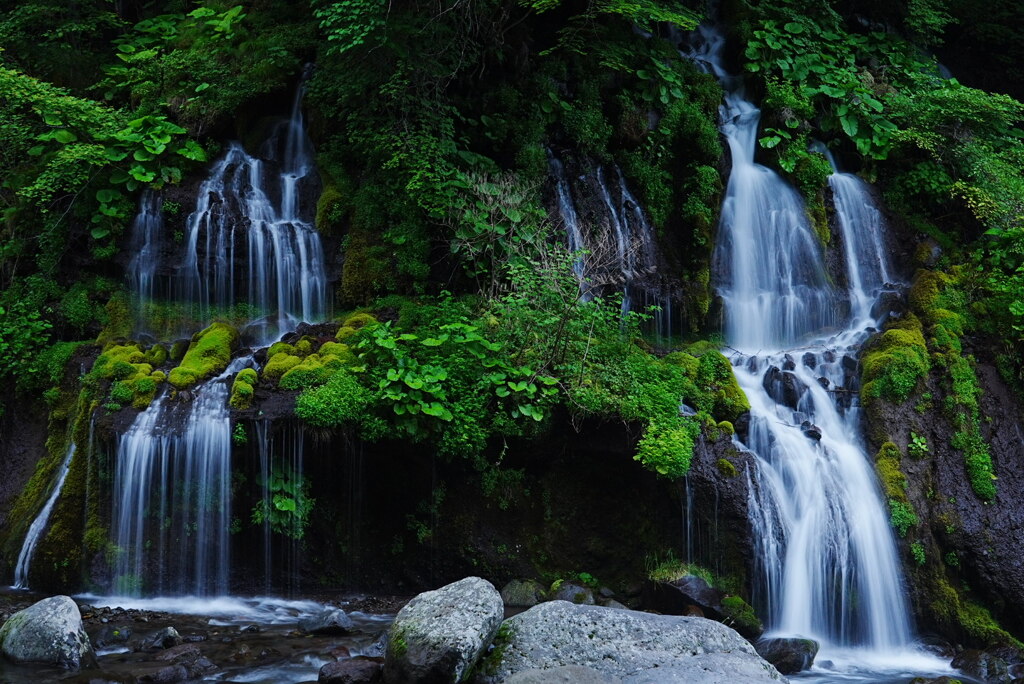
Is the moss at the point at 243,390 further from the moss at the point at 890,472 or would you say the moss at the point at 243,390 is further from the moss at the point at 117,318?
the moss at the point at 890,472

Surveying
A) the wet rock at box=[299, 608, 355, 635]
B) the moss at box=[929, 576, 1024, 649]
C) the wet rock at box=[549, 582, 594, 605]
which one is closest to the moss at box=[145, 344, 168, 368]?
the wet rock at box=[299, 608, 355, 635]

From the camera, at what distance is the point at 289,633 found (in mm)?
7684

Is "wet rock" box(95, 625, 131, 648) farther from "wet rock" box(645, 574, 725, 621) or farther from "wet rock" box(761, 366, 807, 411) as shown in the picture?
"wet rock" box(761, 366, 807, 411)

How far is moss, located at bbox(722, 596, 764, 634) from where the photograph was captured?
319 inches

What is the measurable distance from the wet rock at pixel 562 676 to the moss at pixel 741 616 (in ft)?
9.27

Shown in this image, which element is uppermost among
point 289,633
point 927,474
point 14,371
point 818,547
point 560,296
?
point 560,296

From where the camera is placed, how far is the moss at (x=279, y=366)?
934cm

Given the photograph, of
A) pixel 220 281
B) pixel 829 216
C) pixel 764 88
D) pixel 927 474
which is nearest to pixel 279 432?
pixel 220 281

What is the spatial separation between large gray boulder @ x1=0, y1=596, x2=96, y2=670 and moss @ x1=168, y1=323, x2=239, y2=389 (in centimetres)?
314

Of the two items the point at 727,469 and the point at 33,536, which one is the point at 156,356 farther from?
the point at 727,469

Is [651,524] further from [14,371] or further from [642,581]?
[14,371]

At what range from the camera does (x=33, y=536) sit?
8984mm

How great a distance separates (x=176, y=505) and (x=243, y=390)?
1.35 m

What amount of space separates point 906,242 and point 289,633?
1060 centimetres
